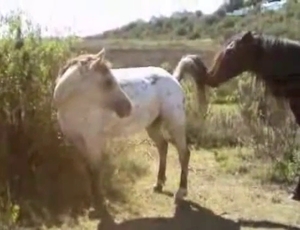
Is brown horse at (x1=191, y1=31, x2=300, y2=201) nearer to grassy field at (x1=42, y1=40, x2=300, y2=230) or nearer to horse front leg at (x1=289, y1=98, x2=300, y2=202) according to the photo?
horse front leg at (x1=289, y1=98, x2=300, y2=202)

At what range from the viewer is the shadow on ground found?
7391 mm

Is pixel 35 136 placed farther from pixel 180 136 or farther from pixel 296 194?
pixel 296 194

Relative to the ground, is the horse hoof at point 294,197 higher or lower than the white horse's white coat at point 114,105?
lower

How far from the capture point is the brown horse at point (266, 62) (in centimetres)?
836

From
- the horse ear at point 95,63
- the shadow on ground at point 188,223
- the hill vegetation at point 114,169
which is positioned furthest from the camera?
the hill vegetation at point 114,169

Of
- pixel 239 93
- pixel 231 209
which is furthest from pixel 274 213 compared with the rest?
pixel 239 93

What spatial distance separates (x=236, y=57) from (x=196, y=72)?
572 millimetres

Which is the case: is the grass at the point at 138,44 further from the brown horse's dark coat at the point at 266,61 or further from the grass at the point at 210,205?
the brown horse's dark coat at the point at 266,61

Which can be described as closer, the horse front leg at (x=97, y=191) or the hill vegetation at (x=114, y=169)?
the horse front leg at (x=97, y=191)

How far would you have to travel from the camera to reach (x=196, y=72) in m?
8.77

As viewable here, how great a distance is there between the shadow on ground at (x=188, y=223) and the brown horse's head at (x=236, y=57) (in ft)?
5.30

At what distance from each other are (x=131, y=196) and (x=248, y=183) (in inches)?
72.0

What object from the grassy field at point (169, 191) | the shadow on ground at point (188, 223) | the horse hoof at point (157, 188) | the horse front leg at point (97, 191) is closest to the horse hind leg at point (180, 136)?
the grassy field at point (169, 191)

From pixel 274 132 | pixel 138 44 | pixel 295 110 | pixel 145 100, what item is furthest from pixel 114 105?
pixel 138 44
